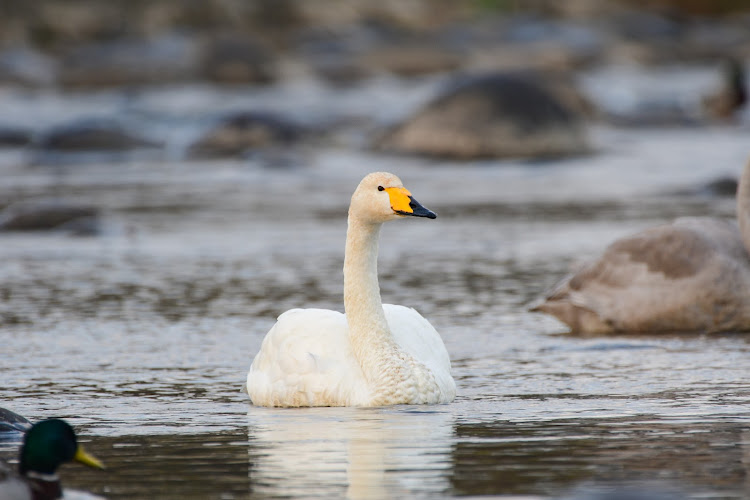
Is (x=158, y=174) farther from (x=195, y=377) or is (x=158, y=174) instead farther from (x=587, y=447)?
(x=587, y=447)

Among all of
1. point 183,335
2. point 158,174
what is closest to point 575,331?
point 183,335

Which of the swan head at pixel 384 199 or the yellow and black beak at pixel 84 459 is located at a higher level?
the swan head at pixel 384 199

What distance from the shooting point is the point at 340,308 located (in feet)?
39.2

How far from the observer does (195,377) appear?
365 inches

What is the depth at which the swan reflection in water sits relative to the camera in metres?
6.26

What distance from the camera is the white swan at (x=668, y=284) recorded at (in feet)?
34.2

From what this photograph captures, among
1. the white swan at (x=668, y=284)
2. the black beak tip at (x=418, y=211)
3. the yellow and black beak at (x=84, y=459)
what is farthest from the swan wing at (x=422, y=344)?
the yellow and black beak at (x=84, y=459)

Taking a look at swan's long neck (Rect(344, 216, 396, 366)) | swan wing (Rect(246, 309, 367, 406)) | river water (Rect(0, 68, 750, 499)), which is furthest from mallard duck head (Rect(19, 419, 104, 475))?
swan's long neck (Rect(344, 216, 396, 366))

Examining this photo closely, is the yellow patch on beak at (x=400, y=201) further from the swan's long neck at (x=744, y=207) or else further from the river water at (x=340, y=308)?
the swan's long neck at (x=744, y=207)

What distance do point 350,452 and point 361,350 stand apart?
4.82 feet

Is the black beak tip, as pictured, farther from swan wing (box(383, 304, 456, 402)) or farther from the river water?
the river water

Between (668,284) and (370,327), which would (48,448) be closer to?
(370,327)

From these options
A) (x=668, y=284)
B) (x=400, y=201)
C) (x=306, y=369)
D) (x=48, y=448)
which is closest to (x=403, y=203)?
(x=400, y=201)

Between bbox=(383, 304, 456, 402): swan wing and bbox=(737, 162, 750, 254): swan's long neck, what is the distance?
9.24ft
